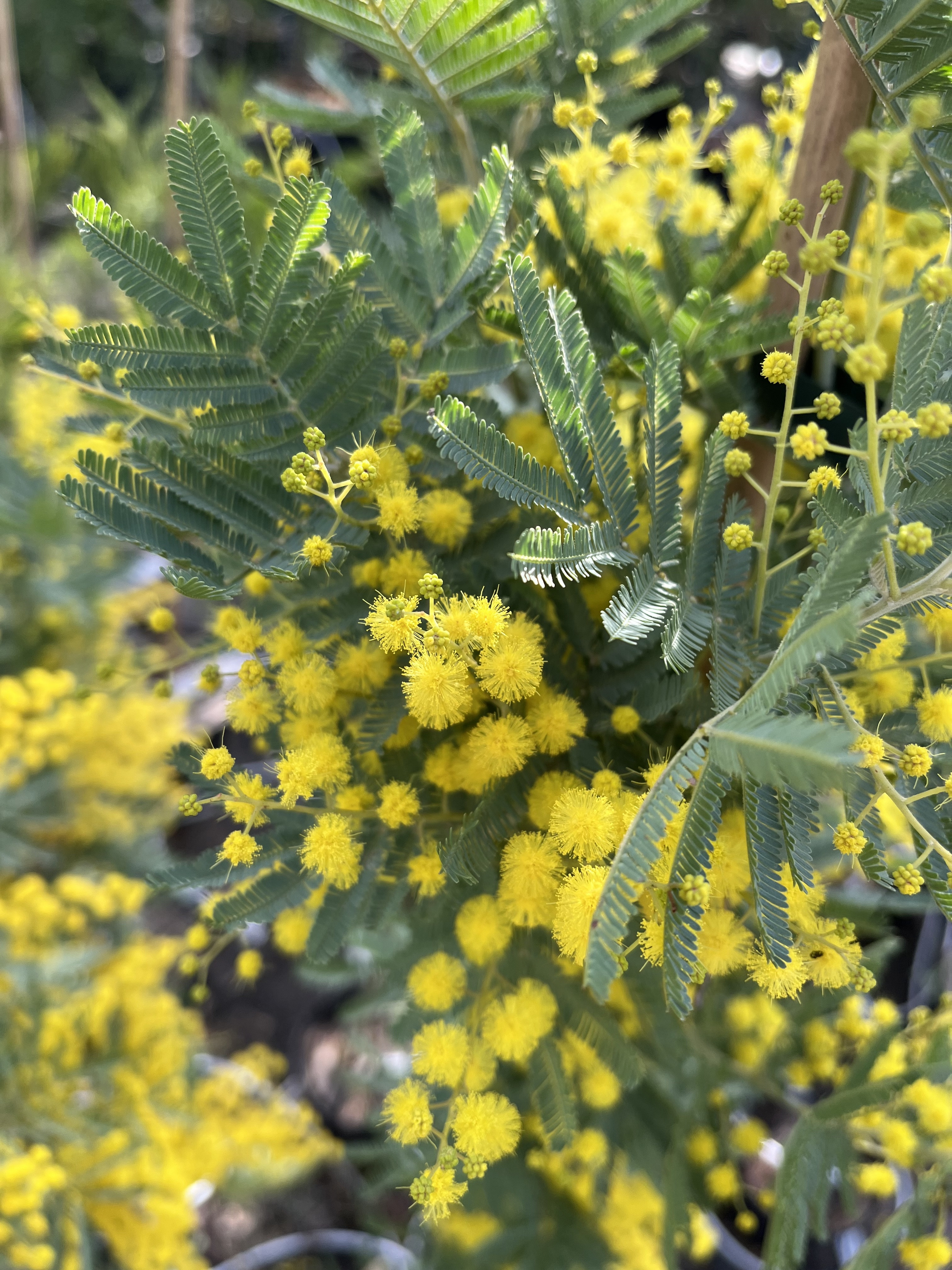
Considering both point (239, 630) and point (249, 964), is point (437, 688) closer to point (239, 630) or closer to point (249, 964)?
point (239, 630)

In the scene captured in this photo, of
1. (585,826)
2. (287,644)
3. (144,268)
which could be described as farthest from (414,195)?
(585,826)

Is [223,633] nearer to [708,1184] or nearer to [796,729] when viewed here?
[796,729]

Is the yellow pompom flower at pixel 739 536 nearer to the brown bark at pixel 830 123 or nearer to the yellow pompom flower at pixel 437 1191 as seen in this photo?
the brown bark at pixel 830 123

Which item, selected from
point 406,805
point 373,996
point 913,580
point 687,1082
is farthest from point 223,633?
point 687,1082

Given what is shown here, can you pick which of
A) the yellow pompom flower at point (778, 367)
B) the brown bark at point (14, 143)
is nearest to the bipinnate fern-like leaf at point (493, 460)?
the yellow pompom flower at point (778, 367)

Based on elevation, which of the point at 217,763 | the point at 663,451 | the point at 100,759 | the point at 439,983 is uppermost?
the point at 663,451

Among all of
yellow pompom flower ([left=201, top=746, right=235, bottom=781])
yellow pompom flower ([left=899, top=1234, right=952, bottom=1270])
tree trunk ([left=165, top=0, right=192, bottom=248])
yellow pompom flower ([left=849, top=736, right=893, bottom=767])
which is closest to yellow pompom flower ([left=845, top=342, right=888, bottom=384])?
yellow pompom flower ([left=849, top=736, right=893, bottom=767])
